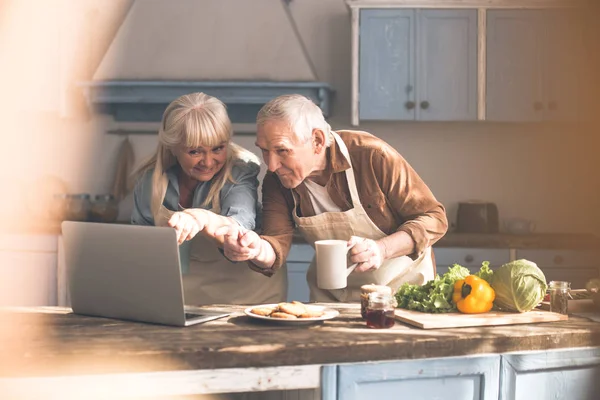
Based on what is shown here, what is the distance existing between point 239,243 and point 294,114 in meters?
0.43

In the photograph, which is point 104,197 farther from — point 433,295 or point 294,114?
point 433,295

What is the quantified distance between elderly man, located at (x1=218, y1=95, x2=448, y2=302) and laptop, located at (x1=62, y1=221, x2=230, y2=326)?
1.35ft

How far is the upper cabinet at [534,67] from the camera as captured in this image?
4621 millimetres

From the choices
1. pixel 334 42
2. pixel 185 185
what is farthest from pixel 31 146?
pixel 185 185

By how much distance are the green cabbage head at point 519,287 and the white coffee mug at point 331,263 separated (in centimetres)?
45

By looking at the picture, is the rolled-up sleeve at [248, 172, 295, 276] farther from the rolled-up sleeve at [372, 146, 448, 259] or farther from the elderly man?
the rolled-up sleeve at [372, 146, 448, 259]

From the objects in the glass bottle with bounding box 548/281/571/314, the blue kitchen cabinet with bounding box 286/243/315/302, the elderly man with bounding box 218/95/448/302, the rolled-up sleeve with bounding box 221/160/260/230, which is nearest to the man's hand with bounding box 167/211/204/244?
the elderly man with bounding box 218/95/448/302

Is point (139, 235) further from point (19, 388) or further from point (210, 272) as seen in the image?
point (210, 272)

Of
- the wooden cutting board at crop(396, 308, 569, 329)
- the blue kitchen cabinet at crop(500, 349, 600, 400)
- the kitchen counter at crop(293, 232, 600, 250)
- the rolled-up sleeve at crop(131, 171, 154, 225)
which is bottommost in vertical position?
the blue kitchen cabinet at crop(500, 349, 600, 400)

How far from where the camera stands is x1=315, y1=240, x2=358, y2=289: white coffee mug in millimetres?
2129

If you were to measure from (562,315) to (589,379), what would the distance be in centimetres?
19

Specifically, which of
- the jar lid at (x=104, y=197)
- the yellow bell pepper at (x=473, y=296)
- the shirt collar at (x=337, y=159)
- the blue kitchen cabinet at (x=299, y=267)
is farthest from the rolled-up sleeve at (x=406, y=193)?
the jar lid at (x=104, y=197)

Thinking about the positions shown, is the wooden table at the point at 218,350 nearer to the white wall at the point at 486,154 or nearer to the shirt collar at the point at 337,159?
the shirt collar at the point at 337,159

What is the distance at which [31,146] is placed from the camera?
203 inches
